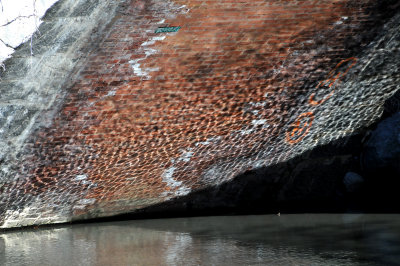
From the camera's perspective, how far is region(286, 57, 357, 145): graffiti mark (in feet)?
16.3

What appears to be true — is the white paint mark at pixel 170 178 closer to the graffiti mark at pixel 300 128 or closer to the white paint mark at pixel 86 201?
the white paint mark at pixel 86 201

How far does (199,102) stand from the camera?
15.5ft

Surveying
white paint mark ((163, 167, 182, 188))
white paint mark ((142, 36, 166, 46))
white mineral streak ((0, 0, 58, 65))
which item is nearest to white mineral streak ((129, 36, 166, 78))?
white paint mark ((142, 36, 166, 46))

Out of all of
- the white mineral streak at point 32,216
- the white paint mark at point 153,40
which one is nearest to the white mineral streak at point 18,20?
the white paint mark at point 153,40

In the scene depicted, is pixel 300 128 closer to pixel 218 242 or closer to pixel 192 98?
pixel 192 98

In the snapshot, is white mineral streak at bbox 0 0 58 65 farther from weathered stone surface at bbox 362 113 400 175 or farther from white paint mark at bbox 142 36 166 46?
weathered stone surface at bbox 362 113 400 175

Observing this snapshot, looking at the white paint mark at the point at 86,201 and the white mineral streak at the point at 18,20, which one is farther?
the white paint mark at the point at 86,201

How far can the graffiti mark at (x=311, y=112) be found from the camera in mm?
4977

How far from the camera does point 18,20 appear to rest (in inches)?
144

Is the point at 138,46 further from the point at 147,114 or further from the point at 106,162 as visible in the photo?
the point at 106,162

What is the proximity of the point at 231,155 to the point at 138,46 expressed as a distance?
1.78 metres

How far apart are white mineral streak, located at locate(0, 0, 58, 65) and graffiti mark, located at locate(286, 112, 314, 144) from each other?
271cm

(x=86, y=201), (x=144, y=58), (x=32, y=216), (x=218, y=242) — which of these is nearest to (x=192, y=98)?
(x=144, y=58)

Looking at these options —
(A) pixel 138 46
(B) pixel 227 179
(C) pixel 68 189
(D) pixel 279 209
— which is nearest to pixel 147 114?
(A) pixel 138 46
